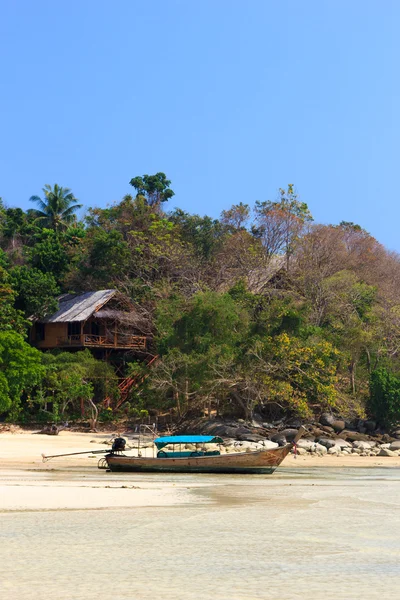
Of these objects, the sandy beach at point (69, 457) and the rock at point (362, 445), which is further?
the rock at point (362, 445)

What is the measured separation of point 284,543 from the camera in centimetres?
1259

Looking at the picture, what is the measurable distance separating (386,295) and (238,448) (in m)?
20.5

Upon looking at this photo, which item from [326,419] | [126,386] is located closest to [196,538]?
[326,419]

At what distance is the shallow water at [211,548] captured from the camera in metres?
9.20

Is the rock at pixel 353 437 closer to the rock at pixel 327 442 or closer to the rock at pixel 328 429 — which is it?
the rock at pixel 328 429

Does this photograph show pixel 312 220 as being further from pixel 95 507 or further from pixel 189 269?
pixel 95 507

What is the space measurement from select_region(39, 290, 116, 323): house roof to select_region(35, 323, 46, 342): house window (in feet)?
5.04

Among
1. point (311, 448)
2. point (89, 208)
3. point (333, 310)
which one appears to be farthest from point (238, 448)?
point (89, 208)

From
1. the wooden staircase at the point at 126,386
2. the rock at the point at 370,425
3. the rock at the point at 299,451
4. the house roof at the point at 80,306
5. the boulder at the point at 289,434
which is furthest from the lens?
the house roof at the point at 80,306

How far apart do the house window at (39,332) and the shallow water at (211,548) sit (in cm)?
2797

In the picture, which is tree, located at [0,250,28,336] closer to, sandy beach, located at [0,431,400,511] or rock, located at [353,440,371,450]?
sandy beach, located at [0,431,400,511]

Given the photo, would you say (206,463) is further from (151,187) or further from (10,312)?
(151,187)

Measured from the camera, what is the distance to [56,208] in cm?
6384

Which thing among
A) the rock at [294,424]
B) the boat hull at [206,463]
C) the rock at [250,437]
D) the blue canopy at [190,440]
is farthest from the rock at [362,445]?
the blue canopy at [190,440]
